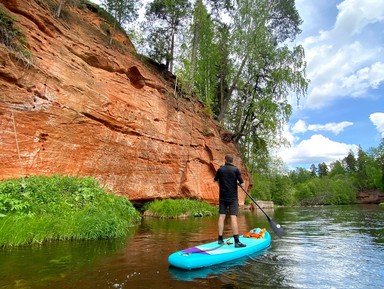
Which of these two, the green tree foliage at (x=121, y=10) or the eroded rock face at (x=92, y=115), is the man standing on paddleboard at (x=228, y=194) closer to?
the eroded rock face at (x=92, y=115)

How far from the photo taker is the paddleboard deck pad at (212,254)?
18.5 ft

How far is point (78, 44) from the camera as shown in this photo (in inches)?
587

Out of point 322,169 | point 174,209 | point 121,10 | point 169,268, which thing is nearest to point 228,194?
point 169,268

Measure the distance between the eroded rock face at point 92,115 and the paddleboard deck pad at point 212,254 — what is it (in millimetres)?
7889

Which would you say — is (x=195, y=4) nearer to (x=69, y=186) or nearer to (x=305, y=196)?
(x=69, y=186)

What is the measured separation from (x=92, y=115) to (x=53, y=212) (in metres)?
6.29

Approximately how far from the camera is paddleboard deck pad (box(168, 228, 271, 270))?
5.63 metres

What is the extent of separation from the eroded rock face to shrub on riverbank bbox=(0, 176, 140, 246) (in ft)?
6.93

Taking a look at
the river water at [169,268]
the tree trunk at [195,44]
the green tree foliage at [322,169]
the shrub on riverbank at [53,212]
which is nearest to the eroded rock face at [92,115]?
the tree trunk at [195,44]

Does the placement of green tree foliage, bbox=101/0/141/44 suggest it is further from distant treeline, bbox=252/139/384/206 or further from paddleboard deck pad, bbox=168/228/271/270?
distant treeline, bbox=252/139/384/206

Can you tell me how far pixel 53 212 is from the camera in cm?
871

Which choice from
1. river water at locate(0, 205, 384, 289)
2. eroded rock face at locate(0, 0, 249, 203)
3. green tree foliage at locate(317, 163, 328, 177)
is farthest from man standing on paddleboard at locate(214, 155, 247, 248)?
green tree foliage at locate(317, 163, 328, 177)

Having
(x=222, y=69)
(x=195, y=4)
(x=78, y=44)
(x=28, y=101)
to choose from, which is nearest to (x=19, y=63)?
(x=28, y=101)

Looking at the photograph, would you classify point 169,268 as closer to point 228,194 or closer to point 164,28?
point 228,194
